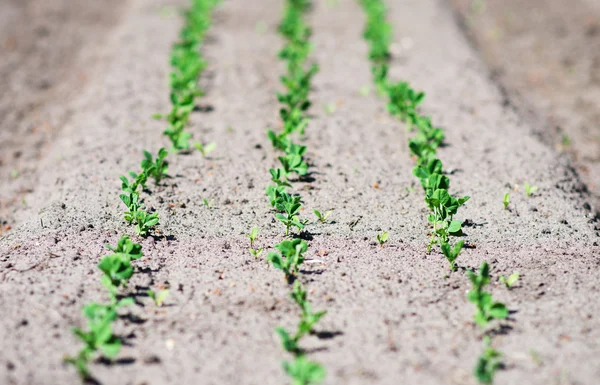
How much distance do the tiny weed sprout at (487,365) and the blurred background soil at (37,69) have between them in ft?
11.1

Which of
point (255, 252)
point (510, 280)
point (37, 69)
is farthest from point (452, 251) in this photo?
point (37, 69)

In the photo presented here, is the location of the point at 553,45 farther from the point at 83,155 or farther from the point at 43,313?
the point at 43,313

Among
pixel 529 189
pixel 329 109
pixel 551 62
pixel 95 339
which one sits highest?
pixel 551 62

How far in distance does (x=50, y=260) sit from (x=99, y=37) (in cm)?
593

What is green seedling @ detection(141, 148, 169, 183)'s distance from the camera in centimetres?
446

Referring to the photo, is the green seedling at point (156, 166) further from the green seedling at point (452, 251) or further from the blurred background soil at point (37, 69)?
Answer: the green seedling at point (452, 251)

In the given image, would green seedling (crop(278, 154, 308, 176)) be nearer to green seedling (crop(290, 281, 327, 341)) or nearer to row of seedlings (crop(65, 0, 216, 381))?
row of seedlings (crop(65, 0, 216, 381))

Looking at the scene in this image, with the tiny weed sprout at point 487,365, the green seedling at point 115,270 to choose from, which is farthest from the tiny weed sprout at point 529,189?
the green seedling at point 115,270

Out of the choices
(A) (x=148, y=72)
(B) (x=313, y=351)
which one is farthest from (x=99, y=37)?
(B) (x=313, y=351)

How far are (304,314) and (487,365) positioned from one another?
2.99 ft

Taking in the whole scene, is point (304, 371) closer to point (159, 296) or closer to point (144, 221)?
point (159, 296)

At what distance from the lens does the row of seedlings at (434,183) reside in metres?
3.21

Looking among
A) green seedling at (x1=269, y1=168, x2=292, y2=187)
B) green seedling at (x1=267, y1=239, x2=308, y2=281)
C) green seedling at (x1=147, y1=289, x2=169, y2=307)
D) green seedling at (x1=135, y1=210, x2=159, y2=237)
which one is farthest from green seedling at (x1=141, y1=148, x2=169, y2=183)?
green seedling at (x1=267, y1=239, x2=308, y2=281)

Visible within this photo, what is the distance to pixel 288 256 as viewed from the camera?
358cm
